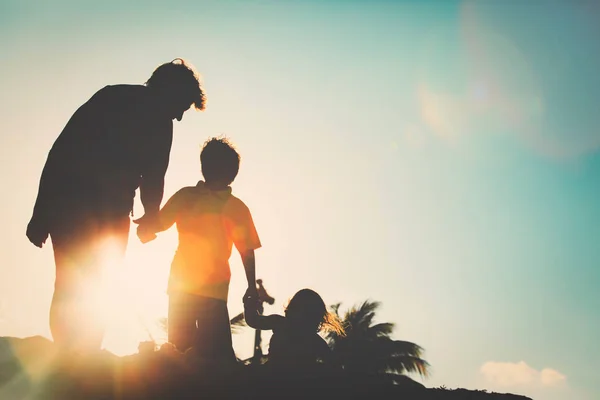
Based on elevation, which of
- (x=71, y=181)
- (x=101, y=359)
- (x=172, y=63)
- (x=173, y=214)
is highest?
(x=172, y=63)

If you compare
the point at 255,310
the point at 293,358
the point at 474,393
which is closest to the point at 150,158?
the point at 255,310

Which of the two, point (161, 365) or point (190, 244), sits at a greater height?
point (190, 244)

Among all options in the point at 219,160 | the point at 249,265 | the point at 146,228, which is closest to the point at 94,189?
the point at 146,228

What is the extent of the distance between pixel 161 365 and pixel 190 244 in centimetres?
187

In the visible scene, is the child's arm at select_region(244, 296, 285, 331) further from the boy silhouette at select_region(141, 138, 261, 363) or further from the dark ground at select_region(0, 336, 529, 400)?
the dark ground at select_region(0, 336, 529, 400)

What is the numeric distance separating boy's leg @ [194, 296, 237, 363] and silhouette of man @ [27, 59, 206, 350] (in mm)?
896

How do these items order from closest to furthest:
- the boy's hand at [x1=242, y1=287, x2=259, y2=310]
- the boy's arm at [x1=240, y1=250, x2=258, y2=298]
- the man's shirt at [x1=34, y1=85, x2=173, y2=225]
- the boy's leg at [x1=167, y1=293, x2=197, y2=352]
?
the man's shirt at [x1=34, y1=85, x2=173, y2=225] → the boy's leg at [x1=167, y1=293, x2=197, y2=352] → the boy's hand at [x1=242, y1=287, x2=259, y2=310] → the boy's arm at [x1=240, y1=250, x2=258, y2=298]

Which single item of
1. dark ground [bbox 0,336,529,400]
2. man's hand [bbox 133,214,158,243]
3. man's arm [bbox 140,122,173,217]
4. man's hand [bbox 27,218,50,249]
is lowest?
dark ground [bbox 0,336,529,400]

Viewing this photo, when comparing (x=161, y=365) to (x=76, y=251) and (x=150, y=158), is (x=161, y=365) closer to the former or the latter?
(x=76, y=251)

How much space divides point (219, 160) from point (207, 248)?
0.82m

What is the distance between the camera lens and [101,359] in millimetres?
2457

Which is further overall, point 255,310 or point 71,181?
point 255,310

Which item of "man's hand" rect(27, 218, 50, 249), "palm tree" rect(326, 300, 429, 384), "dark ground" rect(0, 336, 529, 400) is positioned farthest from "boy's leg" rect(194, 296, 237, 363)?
"palm tree" rect(326, 300, 429, 384)

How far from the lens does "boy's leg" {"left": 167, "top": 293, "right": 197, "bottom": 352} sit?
4005 millimetres
